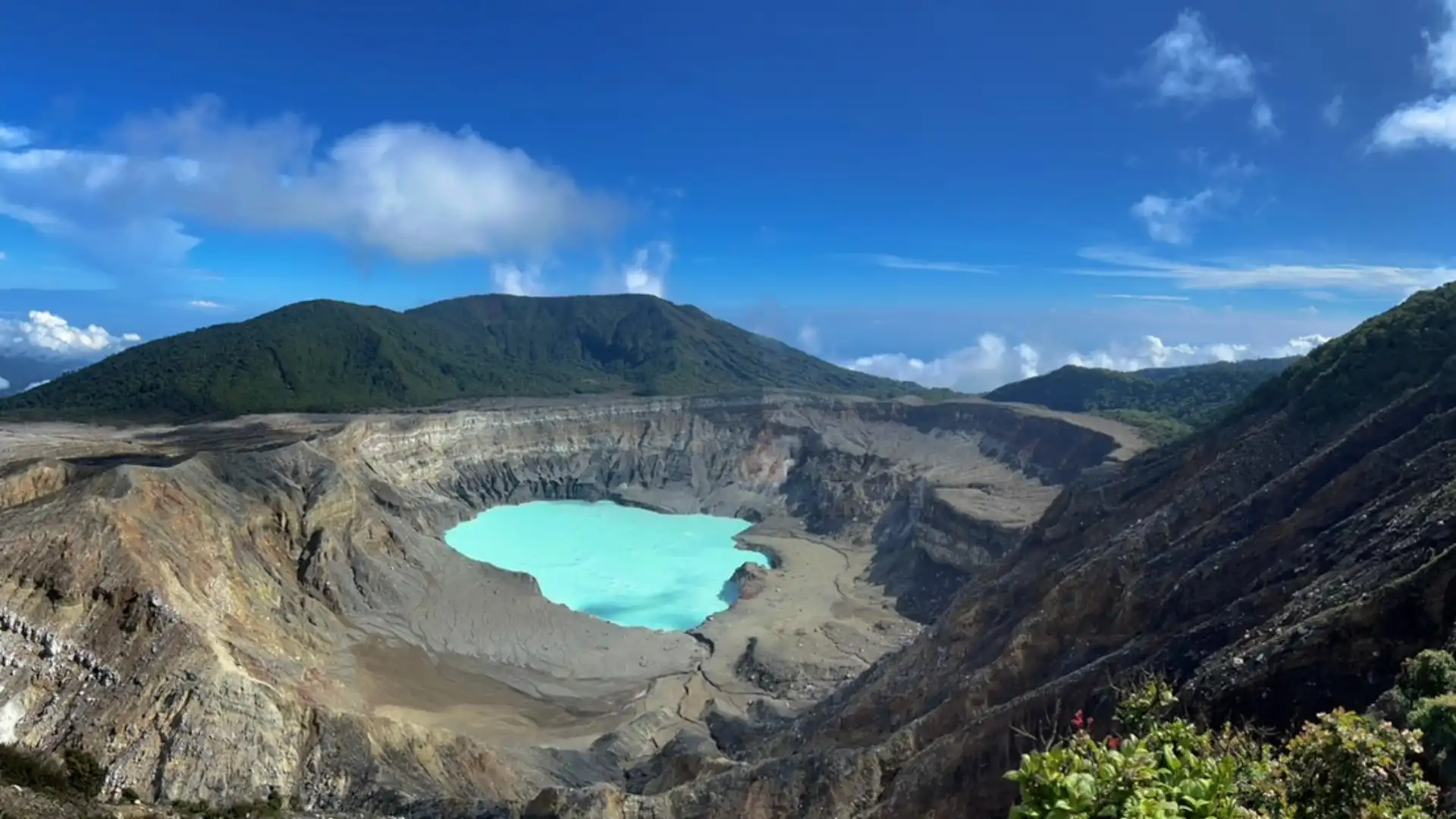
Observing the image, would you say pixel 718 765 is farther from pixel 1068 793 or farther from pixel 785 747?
pixel 1068 793

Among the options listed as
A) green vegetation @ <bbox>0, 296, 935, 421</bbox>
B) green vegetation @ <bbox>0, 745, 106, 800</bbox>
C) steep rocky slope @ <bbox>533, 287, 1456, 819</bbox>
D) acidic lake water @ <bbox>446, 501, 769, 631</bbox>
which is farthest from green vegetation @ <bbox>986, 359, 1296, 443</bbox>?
green vegetation @ <bbox>0, 745, 106, 800</bbox>

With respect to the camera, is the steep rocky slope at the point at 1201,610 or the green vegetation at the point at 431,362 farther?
the green vegetation at the point at 431,362

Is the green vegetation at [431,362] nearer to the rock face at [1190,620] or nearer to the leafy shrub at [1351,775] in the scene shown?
the rock face at [1190,620]

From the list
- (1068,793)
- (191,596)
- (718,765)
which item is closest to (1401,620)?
(1068,793)

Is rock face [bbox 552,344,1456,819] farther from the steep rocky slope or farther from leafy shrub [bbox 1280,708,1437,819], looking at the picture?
leafy shrub [bbox 1280,708,1437,819]

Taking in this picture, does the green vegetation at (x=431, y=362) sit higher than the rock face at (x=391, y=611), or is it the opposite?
the green vegetation at (x=431, y=362)

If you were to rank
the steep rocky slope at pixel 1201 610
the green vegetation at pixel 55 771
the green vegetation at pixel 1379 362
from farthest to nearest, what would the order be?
the green vegetation at pixel 1379 362
the green vegetation at pixel 55 771
the steep rocky slope at pixel 1201 610

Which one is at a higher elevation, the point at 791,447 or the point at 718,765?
the point at 791,447

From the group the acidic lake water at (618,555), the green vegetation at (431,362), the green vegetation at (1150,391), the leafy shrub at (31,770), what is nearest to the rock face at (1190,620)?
the leafy shrub at (31,770)
